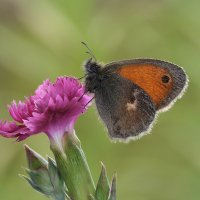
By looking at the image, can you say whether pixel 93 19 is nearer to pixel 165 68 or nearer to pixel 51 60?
pixel 51 60

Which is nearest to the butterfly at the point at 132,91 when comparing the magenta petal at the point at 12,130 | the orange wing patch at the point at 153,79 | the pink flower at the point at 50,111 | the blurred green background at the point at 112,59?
the orange wing patch at the point at 153,79

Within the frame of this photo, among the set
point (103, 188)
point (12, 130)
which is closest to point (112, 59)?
point (12, 130)

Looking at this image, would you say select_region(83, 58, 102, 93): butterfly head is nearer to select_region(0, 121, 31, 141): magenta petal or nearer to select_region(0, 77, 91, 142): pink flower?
select_region(0, 77, 91, 142): pink flower

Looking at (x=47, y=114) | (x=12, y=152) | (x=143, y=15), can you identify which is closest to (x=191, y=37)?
(x=143, y=15)

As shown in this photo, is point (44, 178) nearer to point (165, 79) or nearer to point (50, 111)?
point (50, 111)

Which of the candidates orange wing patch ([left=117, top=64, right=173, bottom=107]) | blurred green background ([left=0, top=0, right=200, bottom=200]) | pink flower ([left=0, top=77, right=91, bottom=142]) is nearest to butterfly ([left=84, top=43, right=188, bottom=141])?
orange wing patch ([left=117, top=64, right=173, bottom=107])

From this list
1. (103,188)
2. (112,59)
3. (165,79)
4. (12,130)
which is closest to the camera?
(103,188)

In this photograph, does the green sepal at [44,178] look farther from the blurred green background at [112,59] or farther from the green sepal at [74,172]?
the blurred green background at [112,59]
